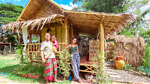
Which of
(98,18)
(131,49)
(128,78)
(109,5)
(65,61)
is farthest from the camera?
(109,5)

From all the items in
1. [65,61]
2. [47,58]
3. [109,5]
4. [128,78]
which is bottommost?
[128,78]

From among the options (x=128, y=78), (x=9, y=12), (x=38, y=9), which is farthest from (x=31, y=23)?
(x=9, y=12)

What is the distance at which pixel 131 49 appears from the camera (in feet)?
20.4

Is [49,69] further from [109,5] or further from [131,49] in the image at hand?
[109,5]

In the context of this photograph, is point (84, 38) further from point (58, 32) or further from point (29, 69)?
point (29, 69)

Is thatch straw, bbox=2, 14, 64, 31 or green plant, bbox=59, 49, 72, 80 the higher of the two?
thatch straw, bbox=2, 14, 64, 31

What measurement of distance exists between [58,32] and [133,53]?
6112 mm

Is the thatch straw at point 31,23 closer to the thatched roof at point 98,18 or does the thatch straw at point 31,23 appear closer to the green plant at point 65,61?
the thatched roof at point 98,18

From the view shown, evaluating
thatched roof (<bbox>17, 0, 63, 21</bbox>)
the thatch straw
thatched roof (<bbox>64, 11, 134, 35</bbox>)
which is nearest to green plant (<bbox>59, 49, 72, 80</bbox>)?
the thatch straw

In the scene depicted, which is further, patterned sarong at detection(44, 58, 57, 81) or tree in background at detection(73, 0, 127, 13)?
tree in background at detection(73, 0, 127, 13)

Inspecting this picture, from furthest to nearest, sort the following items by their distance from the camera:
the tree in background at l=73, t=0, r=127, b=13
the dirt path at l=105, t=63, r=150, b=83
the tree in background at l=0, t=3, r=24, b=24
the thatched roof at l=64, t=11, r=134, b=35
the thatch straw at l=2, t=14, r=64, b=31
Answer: the tree in background at l=0, t=3, r=24, b=24 → the tree in background at l=73, t=0, r=127, b=13 → the dirt path at l=105, t=63, r=150, b=83 → the thatch straw at l=2, t=14, r=64, b=31 → the thatched roof at l=64, t=11, r=134, b=35

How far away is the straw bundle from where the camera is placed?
590 centimetres

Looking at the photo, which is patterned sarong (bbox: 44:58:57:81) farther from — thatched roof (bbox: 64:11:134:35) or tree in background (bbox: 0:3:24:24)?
tree in background (bbox: 0:3:24:24)

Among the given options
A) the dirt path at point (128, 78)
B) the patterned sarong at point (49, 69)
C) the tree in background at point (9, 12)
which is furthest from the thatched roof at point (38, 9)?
the tree in background at point (9, 12)
